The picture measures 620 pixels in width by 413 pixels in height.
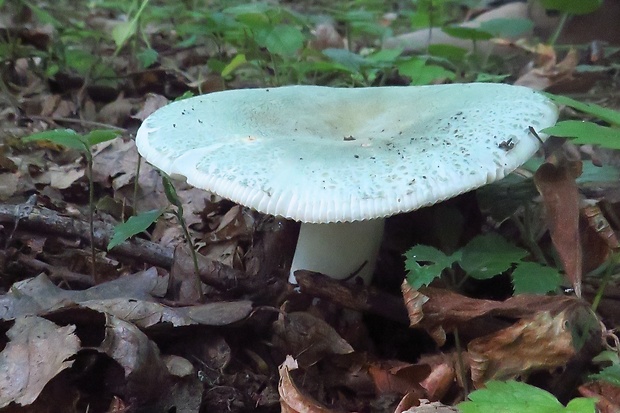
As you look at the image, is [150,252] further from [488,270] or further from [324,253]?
[488,270]

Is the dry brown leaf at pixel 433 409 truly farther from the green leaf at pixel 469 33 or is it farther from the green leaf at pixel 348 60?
the green leaf at pixel 469 33

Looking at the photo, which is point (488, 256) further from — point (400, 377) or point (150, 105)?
point (150, 105)

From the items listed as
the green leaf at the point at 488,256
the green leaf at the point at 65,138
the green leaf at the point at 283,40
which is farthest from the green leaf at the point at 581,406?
the green leaf at the point at 283,40

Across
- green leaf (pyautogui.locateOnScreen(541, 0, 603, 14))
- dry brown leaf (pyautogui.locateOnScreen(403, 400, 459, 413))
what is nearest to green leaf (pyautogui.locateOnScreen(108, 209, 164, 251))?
dry brown leaf (pyautogui.locateOnScreen(403, 400, 459, 413))

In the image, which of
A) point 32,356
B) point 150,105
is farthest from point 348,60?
point 32,356

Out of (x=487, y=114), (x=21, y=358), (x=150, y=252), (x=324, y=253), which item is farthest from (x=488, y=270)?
(x=21, y=358)

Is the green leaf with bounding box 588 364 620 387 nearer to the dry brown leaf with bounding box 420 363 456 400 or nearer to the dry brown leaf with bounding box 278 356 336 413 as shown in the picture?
the dry brown leaf with bounding box 420 363 456 400
